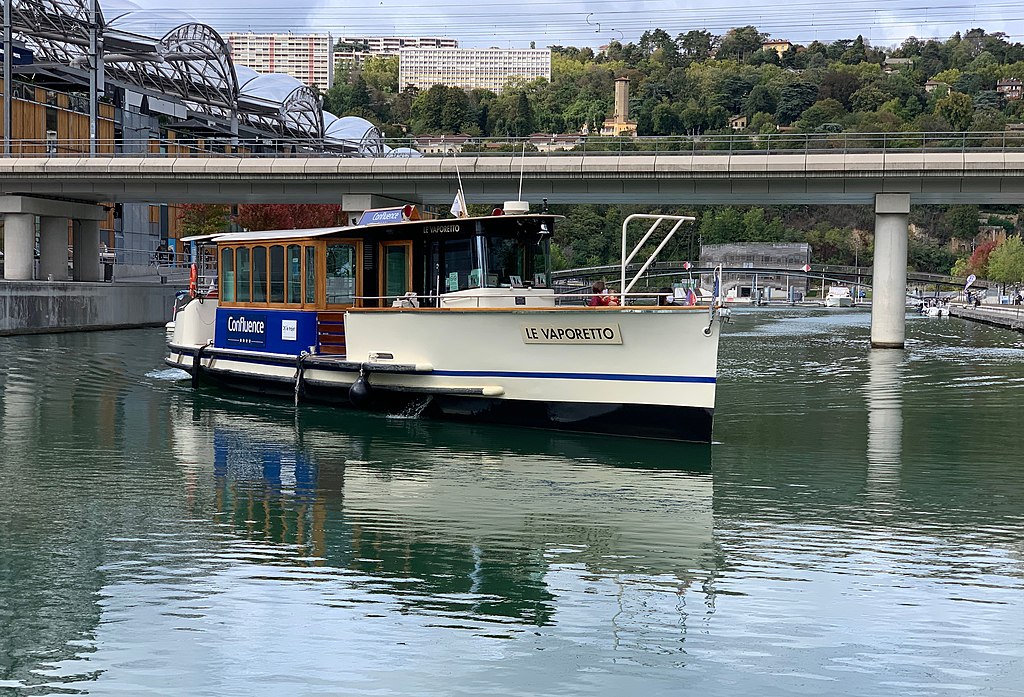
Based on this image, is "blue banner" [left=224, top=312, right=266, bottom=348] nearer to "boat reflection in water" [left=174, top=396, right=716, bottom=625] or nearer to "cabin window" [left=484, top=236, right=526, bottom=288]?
"boat reflection in water" [left=174, top=396, right=716, bottom=625]

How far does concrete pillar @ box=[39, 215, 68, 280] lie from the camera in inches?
2333

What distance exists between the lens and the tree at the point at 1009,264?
113 meters

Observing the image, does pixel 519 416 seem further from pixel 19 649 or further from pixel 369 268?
pixel 19 649

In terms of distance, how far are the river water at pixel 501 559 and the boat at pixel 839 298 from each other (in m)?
135

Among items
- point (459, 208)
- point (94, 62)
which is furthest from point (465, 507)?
point (94, 62)

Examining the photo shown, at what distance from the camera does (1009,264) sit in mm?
114125

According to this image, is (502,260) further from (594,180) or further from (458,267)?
(594,180)

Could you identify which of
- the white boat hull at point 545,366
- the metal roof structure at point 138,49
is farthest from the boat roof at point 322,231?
the metal roof structure at point 138,49

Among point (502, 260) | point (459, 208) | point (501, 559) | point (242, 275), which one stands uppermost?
point (459, 208)

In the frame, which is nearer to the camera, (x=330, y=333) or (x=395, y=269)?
(x=395, y=269)

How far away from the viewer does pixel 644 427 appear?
63.9 feet

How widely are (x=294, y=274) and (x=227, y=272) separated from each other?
2.59 meters

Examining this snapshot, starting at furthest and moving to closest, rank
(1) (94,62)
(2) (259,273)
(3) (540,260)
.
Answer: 1. (1) (94,62)
2. (2) (259,273)
3. (3) (540,260)

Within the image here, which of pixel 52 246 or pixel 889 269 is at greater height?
pixel 52 246
